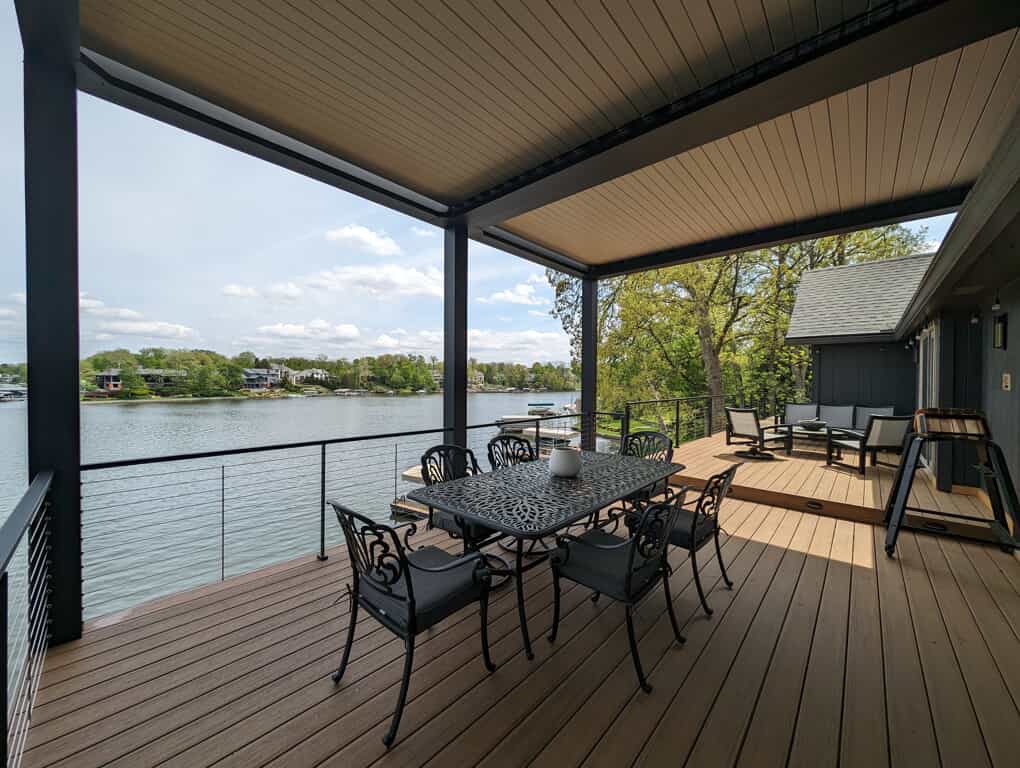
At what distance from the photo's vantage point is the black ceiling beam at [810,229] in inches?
133

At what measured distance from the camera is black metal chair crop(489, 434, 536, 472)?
350 centimetres

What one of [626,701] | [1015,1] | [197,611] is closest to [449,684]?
[626,701]

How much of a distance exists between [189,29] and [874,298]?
30.9 ft

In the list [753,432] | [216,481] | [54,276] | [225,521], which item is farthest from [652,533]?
[216,481]

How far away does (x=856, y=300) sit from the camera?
7.42 m

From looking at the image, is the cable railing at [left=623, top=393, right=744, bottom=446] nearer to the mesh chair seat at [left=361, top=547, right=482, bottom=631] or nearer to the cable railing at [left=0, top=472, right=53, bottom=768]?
the mesh chair seat at [left=361, top=547, right=482, bottom=631]

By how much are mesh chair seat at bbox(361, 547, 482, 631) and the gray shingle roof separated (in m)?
7.36

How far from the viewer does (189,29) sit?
1.91 meters

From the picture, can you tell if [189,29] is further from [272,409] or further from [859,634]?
[272,409]

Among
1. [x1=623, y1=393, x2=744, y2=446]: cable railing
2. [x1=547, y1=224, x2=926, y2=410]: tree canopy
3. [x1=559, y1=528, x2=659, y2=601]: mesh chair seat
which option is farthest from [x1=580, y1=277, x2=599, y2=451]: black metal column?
[x1=547, y1=224, x2=926, y2=410]: tree canopy

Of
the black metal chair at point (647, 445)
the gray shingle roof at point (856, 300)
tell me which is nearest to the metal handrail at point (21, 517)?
the black metal chair at point (647, 445)

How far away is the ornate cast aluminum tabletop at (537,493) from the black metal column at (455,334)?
108 centimetres

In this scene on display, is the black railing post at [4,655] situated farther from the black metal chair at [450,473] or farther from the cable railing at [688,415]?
the cable railing at [688,415]

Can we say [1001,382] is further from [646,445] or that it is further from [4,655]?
[4,655]
